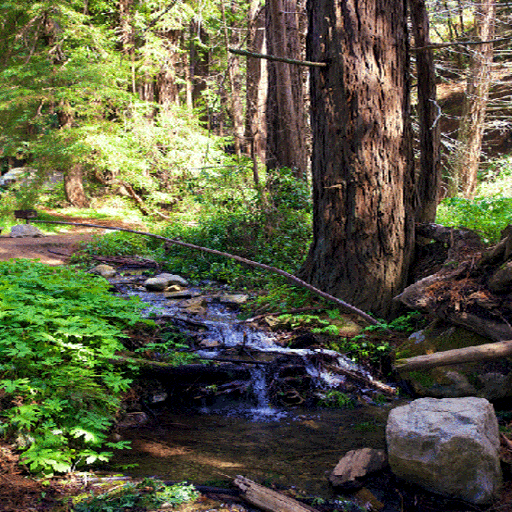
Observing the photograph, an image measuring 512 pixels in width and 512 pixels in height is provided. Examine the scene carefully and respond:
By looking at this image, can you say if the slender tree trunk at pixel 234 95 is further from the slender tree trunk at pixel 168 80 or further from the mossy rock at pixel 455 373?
the mossy rock at pixel 455 373

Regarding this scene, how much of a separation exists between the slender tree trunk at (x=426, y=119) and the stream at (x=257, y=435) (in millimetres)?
2781

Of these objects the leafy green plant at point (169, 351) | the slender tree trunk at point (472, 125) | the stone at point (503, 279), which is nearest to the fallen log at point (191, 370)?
the leafy green plant at point (169, 351)

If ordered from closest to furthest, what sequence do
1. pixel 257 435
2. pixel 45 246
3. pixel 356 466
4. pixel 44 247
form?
pixel 356 466
pixel 257 435
pixel 44 247
pixel 45 246

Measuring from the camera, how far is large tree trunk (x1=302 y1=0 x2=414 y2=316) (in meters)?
5.52

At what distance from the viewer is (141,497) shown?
8.95ft

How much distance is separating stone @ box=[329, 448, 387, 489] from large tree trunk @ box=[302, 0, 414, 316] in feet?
8.45

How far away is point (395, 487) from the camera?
302 centimetres

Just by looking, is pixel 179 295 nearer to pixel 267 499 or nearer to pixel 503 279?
pixel 503 279

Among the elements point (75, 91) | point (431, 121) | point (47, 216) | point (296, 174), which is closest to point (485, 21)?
point (296, 174)

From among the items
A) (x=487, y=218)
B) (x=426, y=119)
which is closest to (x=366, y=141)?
(x=426, y=119)

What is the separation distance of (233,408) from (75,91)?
12.5 meters

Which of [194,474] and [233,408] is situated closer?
[194,474]

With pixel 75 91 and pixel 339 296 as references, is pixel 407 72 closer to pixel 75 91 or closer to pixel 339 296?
pixel 339 296

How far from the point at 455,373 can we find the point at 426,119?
3816 millimetres
